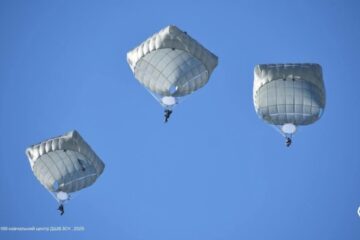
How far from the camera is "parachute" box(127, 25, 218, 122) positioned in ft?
138

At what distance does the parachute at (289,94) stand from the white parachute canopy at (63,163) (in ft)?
32.4

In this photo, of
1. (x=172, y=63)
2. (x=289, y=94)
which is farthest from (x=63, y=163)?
(x=289, y=94)

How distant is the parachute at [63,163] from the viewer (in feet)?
138

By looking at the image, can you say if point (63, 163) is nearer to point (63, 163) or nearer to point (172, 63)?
point (63, 163)

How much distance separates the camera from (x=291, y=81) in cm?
4262

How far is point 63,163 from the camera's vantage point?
42.1 meters

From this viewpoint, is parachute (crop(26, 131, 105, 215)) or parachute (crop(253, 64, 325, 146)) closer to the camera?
parachute (crop(26, 131, 105, 215))

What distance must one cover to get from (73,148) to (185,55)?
7771 millimetres

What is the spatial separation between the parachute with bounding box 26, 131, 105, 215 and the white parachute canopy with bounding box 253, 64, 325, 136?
9858mm

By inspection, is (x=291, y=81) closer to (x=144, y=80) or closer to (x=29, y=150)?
(x=144, y=80)

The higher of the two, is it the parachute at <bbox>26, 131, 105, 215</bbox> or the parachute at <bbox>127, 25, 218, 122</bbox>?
the parachute at <bbox>127, 25, 218, 122</bbox>

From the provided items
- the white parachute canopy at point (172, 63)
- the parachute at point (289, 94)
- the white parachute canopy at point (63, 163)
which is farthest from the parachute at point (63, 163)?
the parachute at point (289, 94)

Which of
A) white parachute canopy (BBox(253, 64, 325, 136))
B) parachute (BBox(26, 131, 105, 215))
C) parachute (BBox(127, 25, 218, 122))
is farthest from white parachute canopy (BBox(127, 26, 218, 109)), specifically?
parachute (BBox(26, 131, 105, 215))

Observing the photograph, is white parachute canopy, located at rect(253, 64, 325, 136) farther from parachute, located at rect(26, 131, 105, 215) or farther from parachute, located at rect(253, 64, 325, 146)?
parachute, located at rect(26, 131, 105, 215)
